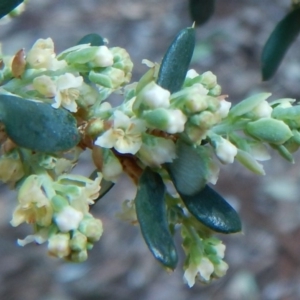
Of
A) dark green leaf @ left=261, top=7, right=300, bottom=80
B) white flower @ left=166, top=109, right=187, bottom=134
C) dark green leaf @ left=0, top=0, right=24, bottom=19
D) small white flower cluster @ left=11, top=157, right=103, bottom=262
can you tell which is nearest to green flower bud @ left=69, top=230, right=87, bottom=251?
small white flower cluster @ left=11, top=157, right=103, bottom=262

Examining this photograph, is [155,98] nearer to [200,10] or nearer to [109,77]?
[109,77]

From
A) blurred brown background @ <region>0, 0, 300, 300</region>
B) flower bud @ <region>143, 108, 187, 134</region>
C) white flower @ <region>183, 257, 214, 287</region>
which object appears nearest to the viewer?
flower bud @ <region>143, 108, 187, 134</region>

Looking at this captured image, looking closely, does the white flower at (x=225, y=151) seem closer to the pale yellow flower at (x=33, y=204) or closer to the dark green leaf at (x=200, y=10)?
the pale yellow flower at (x=33, y=204)

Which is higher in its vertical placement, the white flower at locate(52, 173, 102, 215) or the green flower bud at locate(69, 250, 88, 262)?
the white flower at locate(52, 173, 102, 215)

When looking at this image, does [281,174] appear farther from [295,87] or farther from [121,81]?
[121,81]

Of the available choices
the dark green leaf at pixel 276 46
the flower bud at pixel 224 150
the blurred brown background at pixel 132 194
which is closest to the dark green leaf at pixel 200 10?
the dark green leaf at pixel 276 46

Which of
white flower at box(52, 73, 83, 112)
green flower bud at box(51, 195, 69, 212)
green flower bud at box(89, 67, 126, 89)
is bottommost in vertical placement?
green flower bud at box(51, 195, 69, 212)

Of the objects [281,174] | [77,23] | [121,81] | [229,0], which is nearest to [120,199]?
[281,174]

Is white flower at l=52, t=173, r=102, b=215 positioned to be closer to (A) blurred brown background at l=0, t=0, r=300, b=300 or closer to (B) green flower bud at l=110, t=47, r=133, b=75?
(B) green flower bud at l=110, t=47, r=133, b=75

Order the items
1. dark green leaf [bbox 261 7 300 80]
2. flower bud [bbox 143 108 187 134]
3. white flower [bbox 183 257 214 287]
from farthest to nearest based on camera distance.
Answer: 1. dark green leaf [bbox 261 7 300 80]
2. white flower [bbox 183 257 214 287]
3. flower bud [bbox 143 108 187 134]
